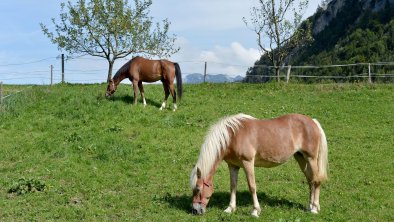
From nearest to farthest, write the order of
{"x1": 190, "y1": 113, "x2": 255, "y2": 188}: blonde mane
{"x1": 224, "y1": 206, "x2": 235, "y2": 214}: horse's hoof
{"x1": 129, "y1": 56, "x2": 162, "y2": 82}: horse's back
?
{"x1": 190, "y1": 113, "x2": 255, "y2": 188}: blonde mane, {"x1": 224, "y1": 206, "x2": 235, "y2": 214}: horse's hoof, {"x1": 129, "y1": 56, "x2": 162, "y2": 82}: horse's back

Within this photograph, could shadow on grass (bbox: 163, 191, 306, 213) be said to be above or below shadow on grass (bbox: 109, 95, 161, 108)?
below

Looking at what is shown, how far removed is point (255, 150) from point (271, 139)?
0.45 meters

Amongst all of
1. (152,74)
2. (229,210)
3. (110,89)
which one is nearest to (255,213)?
(229,210)

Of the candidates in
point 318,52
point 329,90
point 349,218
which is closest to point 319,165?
point 349,218

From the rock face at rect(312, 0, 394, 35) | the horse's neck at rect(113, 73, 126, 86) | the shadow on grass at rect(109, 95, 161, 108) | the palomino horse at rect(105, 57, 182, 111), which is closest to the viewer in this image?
the palomino horse at rect(105, 57, 182, 111)

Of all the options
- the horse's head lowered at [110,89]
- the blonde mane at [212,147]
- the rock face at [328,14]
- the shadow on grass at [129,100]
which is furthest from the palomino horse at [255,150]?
the rock face at [328,14]

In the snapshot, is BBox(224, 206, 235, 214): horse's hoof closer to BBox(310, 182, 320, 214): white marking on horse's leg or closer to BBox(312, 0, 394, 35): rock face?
BBox(310, 182, 320, 214): white marking on horse's leg

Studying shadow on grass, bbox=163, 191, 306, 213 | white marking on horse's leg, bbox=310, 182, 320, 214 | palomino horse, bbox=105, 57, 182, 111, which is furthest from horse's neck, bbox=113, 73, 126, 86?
white marking on horse's leg, bbox=310, 182, 320, 214

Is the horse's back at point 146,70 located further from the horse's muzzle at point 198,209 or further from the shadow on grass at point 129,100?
the horse's muzzle at point 198,209

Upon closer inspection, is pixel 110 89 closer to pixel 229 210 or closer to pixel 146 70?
pixel 146 70

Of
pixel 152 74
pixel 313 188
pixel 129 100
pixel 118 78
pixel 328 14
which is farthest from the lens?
pixel 328 14

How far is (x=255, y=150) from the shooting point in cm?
897

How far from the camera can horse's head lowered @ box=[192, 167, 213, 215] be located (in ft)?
28.6

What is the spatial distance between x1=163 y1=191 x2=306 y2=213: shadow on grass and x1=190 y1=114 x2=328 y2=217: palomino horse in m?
0.50
